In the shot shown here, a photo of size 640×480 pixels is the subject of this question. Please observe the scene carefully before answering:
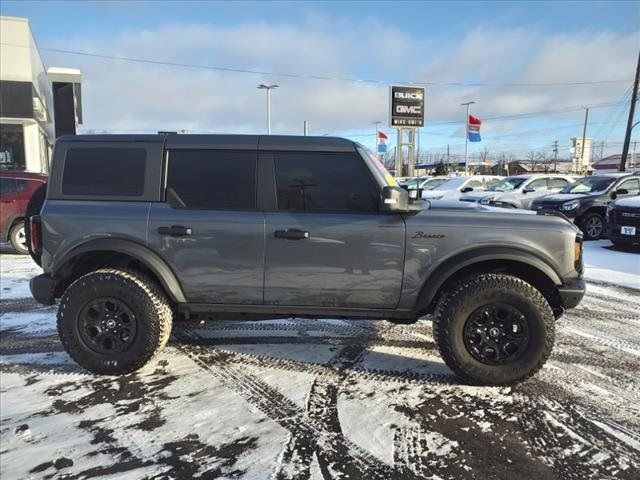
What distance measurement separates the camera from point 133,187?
4.19m

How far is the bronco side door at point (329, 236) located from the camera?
3943 mm

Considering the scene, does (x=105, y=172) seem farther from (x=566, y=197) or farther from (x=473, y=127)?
(x=473, y=127)

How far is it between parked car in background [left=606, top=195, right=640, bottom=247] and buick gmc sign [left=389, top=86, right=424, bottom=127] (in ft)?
53.9

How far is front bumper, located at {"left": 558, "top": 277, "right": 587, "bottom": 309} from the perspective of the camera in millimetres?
3930

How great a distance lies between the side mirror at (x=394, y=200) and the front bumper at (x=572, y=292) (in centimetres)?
134

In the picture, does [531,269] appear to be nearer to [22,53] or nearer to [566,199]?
[566,199]

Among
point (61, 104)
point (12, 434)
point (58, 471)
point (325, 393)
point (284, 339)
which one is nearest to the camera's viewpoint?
point (58, 471)

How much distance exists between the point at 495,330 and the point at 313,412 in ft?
4.97

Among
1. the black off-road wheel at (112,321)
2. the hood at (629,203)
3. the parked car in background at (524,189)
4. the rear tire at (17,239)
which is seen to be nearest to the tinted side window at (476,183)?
the parked car in background at (524,189)

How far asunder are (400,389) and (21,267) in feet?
24.5

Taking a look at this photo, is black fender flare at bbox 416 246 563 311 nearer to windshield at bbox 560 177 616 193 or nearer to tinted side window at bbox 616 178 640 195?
windshield at bbox 560 177 616 193

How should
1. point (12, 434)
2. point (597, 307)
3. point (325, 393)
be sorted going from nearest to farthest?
1. point (12, 434)
2. point (325, 393)
3. point (597, 307)

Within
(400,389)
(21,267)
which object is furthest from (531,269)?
(21,267)

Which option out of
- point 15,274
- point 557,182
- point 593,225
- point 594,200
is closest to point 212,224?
point 15,274
